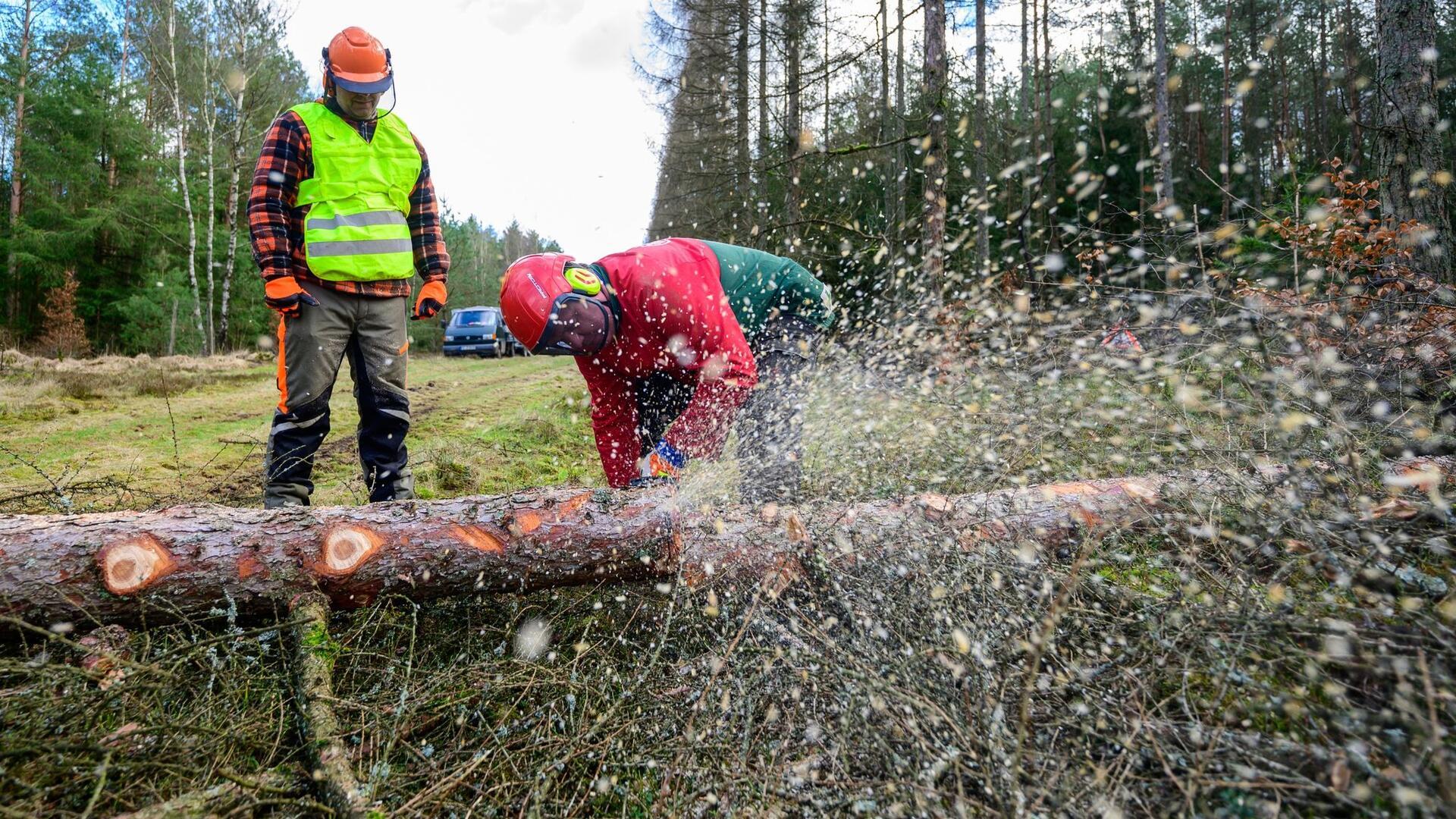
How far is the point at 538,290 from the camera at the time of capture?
102 inches

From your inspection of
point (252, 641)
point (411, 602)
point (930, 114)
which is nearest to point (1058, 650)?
point (411, 602)

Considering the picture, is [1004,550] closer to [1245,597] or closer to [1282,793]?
[1245,597]

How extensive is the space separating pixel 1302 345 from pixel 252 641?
13.2ft

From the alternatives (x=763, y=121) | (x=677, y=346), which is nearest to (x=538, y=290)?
(x=677, y=346)

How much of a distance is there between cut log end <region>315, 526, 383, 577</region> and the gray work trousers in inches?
32.5

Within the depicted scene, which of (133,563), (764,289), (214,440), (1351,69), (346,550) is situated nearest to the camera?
(133,563)

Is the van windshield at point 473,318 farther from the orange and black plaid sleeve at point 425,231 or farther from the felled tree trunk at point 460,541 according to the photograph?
the felled tree trunk at point 460,541

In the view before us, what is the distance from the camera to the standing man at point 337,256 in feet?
8.71

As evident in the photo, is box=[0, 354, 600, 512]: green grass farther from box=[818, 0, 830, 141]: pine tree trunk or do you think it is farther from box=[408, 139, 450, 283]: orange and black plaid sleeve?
box=[818, 0, 830, 141]: pine tree trunk

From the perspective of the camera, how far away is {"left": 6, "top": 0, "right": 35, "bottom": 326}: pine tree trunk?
14453mm

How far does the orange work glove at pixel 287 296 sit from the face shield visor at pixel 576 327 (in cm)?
93

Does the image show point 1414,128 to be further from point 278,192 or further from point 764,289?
point 278,192

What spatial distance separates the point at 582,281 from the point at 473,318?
51.8 ft

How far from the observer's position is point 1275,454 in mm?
2361
